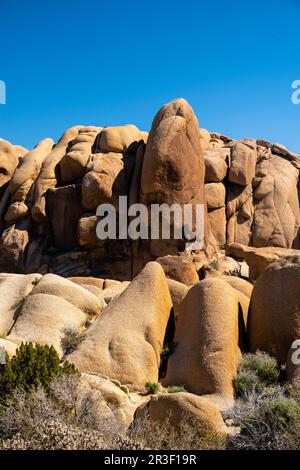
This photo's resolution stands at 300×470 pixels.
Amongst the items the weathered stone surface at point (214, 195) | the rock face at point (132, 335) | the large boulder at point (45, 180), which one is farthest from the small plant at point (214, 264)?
the rock face at point (132, 335)

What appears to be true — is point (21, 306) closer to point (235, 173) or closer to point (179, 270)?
point (179, 270)

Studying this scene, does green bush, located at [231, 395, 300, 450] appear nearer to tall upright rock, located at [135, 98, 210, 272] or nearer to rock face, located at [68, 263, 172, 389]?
rock face, located at [68, 263, 172, 389]

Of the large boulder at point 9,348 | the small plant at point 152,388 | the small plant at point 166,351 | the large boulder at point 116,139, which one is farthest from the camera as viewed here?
the large boulder at point 116,139

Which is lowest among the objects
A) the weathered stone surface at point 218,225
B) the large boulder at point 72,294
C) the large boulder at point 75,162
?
the large boulder at point 72,294

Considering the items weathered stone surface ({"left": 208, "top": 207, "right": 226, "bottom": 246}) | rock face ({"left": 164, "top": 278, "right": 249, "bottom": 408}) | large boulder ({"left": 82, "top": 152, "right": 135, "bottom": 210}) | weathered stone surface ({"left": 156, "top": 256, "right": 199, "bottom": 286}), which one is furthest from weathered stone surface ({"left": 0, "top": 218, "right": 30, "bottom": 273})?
rock face ({"left": 164, "top": 278, "right": 249, "bottom": 408})

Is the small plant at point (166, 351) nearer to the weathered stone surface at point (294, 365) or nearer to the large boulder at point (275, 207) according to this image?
the weathered stone surface at point (294, 365)

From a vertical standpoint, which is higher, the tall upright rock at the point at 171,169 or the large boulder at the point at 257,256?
the tall upright rock at the point at 171,169

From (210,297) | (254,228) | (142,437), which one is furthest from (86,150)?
(142,437)

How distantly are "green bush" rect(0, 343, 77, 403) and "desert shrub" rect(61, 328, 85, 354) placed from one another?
357 centimetres

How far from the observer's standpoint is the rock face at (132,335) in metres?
14.9

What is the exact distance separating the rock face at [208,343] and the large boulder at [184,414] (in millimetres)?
3011

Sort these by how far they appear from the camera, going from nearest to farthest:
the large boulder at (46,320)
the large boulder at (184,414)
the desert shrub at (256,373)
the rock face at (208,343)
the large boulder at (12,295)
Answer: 1. the large boulder at (184,414)
2. the desert shrub at (256,373)
3. the rock face at (208,343)
4. the large boulder at (46,320)
5. the large boulder at (12,295)

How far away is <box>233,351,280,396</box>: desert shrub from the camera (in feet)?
45.4

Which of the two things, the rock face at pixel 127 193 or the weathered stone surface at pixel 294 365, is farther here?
the rock face at pixel 127 193
